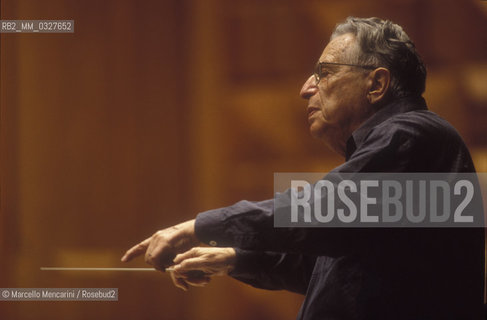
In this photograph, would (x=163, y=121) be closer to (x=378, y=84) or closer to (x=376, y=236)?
(x=378, y=84)

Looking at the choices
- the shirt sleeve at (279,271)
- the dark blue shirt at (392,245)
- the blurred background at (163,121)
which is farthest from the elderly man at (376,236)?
the blurred background at (163,121)

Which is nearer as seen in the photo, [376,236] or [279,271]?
[376,236]

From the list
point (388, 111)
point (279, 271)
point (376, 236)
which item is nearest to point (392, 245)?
point (376, 236)

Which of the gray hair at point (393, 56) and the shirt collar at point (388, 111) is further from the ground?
the gray hair at point (393, 56)

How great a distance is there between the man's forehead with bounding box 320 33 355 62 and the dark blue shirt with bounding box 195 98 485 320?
0.71 ft

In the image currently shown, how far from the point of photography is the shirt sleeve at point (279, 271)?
1.29 metres

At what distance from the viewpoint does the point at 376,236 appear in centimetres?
97

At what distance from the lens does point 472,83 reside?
1.88 meters

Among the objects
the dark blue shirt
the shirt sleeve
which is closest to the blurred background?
the shirt sleeve

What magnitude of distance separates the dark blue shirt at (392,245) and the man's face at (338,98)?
0.13 m

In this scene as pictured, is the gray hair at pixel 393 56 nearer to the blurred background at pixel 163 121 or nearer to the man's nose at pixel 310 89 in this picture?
the man's nose at pixel 310 89

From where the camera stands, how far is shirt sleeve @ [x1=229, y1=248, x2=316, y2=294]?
1.29 m

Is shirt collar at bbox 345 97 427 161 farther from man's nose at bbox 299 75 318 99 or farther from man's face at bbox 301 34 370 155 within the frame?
man's nose at bbox 299 75 318 99

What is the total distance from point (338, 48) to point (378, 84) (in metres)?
0.13
